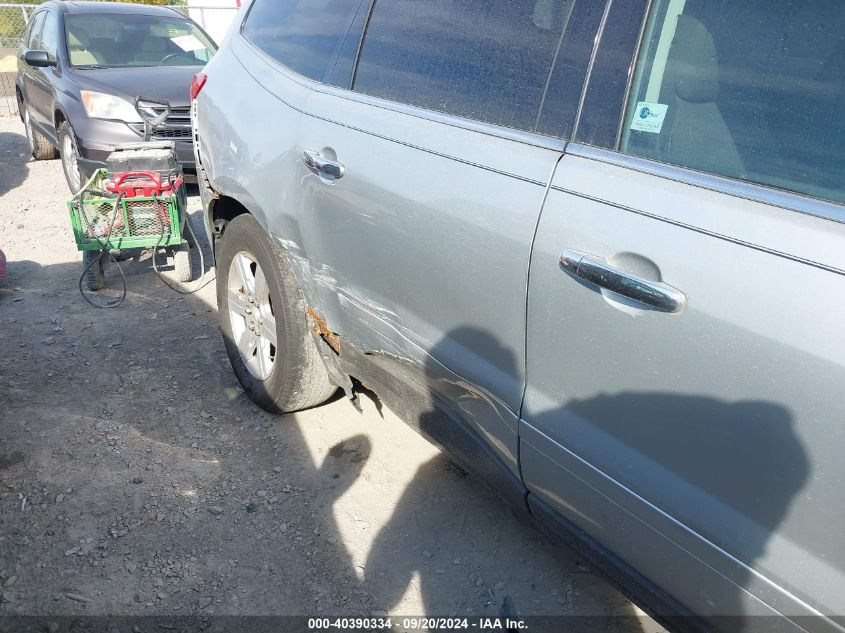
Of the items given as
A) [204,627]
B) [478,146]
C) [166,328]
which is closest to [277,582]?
[204,627]

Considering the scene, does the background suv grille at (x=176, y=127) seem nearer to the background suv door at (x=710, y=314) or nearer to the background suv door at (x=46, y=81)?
the background suv door at (x=46, y=81)

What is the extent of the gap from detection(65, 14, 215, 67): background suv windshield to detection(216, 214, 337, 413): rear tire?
4.77 m

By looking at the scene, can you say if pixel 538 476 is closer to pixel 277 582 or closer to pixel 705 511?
pixel 705 511

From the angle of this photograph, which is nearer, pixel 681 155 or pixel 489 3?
pixel 681 155

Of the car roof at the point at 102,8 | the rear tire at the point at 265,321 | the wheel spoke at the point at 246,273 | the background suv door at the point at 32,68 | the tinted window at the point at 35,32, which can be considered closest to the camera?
the rear tire at the point at 265,321

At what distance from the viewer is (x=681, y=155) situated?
4.94 feet

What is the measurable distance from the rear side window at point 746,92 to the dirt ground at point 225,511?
1316 mm

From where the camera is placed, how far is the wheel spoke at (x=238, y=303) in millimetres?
3242

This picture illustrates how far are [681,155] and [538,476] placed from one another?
0.85m

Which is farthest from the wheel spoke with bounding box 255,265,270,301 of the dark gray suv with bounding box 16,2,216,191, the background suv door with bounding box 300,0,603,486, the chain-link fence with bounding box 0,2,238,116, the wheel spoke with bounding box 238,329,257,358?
the chain-link fence with bounding box 0,2,238,116

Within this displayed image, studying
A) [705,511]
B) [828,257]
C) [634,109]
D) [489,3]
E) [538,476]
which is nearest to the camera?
[828,257]

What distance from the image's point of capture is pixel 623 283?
1450 millimetres

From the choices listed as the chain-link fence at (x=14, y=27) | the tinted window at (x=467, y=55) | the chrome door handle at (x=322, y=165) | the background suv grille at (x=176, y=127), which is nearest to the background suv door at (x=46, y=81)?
the background suv grille at (x=176, y=127)

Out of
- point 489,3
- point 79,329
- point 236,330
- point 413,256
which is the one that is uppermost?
point 489,3
